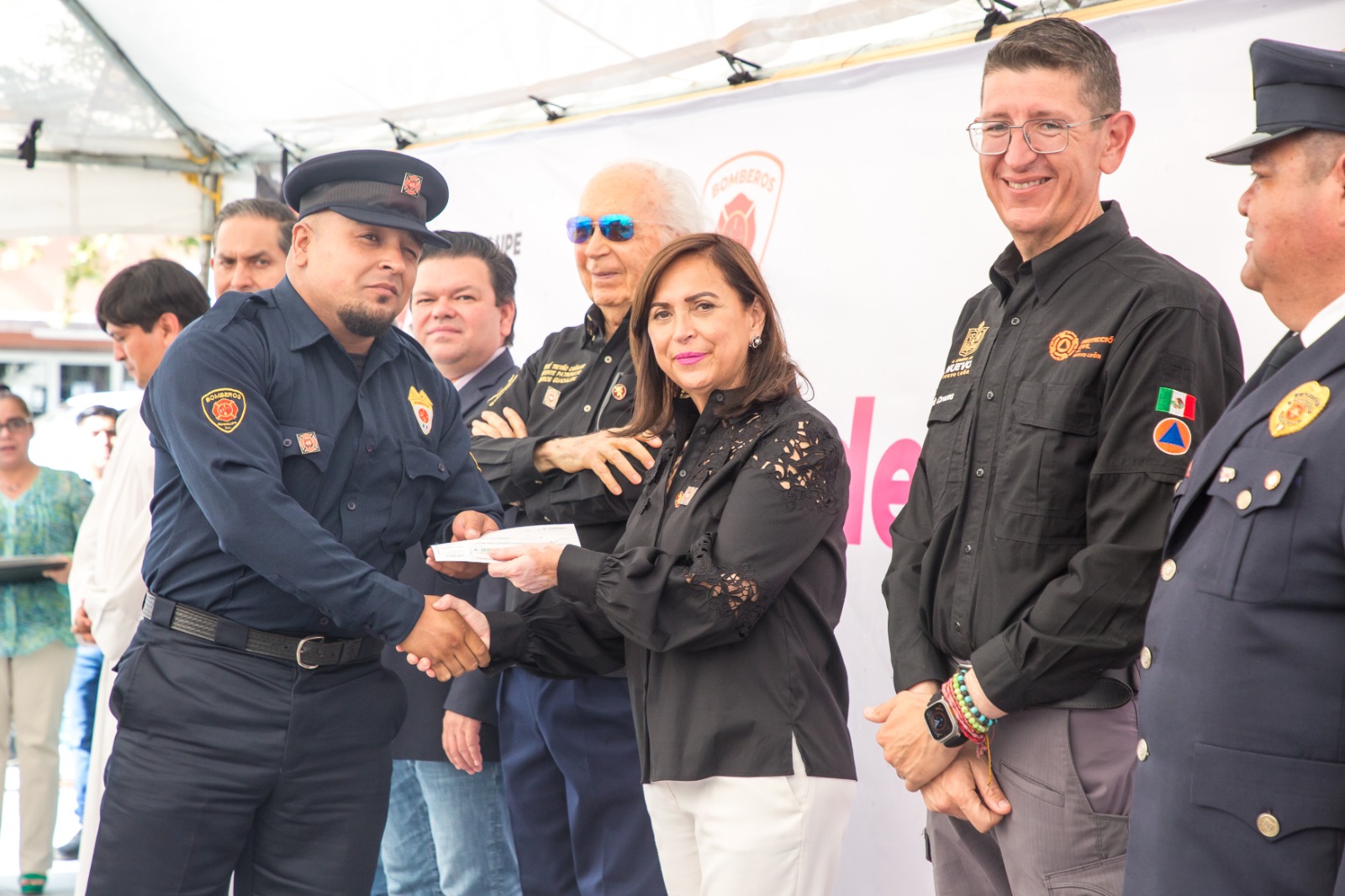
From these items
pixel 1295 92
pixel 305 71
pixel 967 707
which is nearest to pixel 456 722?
pixel 967 707

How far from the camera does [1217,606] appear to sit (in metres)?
1.50

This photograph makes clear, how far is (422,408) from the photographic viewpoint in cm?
277

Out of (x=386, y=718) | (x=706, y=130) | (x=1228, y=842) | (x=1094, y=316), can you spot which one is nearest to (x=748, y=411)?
(x=1094, y=316)

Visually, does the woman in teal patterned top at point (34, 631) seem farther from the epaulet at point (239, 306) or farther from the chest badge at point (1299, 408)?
the chest badge at point (1299, 408)

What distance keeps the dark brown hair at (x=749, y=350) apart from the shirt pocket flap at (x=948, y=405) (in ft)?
0.99

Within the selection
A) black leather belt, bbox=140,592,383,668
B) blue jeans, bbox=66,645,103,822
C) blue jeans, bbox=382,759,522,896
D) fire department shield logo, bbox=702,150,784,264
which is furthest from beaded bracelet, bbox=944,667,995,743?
blue jeans, bbox=66,645,103,822

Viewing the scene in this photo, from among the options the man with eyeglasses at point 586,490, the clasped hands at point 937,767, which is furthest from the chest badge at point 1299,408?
the man with eyeglasses at point 586,490

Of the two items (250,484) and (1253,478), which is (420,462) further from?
(1253,478)

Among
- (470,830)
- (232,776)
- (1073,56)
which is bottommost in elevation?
(470,830)

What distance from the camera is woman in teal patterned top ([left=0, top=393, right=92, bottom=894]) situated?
506cm

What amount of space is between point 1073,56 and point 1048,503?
2.56 feet

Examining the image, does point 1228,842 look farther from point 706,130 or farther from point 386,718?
point 706,130

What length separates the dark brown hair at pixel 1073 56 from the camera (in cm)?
204

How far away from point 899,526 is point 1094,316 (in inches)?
21.8
